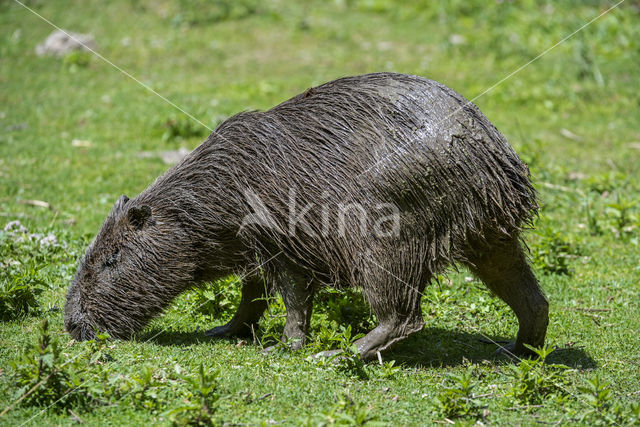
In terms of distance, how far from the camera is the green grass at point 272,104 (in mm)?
3908

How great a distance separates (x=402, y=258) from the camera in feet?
14.3

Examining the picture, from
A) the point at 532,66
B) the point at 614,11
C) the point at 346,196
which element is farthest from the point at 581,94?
A: the point at 346,196

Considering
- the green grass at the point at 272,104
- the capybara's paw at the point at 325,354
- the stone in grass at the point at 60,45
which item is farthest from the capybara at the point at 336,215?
the stone in grass at the point at 60,45

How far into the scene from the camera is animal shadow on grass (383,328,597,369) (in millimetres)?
4715

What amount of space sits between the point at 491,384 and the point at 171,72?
8.91 meters

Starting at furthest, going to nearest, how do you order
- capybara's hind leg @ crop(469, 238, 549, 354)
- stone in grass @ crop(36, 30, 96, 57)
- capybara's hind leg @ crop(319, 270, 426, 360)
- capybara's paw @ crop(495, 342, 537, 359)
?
stone in grass @ crop(36, 30, 96, 57), capybara's paw @ crop(495, 342, 537, 359), capybara's hind leg @ crop(469, 238, 549, 354), capybara's hind leg @ crop(319, 270, 426, 360)

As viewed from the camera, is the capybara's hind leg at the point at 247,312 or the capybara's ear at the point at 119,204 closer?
the capybara's ear at the point at 119,204

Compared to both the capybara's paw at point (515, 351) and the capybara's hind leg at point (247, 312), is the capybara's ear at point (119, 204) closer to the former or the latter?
the capybara's hind leg at point (247, 312)

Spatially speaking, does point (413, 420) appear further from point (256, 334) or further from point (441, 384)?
point (256, 334)

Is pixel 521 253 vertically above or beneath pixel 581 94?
beneath

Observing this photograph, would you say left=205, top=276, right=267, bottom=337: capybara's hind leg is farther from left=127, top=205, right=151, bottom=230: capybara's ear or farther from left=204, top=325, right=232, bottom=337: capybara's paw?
left=127, top=205, right=151, bottom=230: capybara's ear

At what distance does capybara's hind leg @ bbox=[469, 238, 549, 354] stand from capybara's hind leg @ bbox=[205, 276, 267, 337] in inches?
59.1

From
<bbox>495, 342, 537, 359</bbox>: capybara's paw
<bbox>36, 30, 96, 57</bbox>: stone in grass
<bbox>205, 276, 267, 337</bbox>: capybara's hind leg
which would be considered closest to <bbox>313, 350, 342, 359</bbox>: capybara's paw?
<bbox>205, 276, 267, 337</bbox>: capybara's hind leg

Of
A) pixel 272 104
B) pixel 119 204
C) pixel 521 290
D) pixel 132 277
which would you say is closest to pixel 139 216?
pixel 119 204
